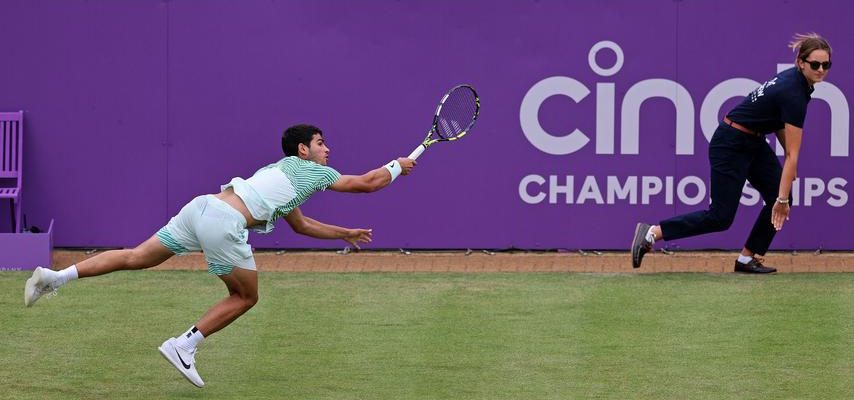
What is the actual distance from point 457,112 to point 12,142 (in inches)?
173

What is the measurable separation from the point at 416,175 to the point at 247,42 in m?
1.83

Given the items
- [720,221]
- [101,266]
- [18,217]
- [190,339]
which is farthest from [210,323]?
[18,217]

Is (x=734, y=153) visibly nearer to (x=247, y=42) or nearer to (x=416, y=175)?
(x=416, y=175)

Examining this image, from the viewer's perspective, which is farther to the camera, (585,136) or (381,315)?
(585,136)

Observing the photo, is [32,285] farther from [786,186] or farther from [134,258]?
[786,186]

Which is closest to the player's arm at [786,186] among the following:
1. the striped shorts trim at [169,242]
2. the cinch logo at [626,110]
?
the cinch logo at [626,110]

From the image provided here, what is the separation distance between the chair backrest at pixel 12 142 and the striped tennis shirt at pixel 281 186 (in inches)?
199

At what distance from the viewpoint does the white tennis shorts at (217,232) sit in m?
7.60

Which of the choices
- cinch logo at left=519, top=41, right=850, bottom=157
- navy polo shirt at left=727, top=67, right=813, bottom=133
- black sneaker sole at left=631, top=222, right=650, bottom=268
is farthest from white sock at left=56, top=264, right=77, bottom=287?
cinch logo at left=519, top=41, right=850, bottom=157

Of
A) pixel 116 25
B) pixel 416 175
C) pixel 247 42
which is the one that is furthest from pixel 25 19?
pixel 416 175

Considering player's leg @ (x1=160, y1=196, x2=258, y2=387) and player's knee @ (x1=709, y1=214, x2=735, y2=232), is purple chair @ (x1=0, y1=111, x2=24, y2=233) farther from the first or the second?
player's knee @ (x1=709, y1=214, x2=735, y2=232)

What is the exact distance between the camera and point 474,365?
817cm

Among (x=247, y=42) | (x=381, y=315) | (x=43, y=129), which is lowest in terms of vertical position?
(x=381, y=315)

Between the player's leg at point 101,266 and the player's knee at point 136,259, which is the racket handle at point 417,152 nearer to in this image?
the player's leg at point 101,266
